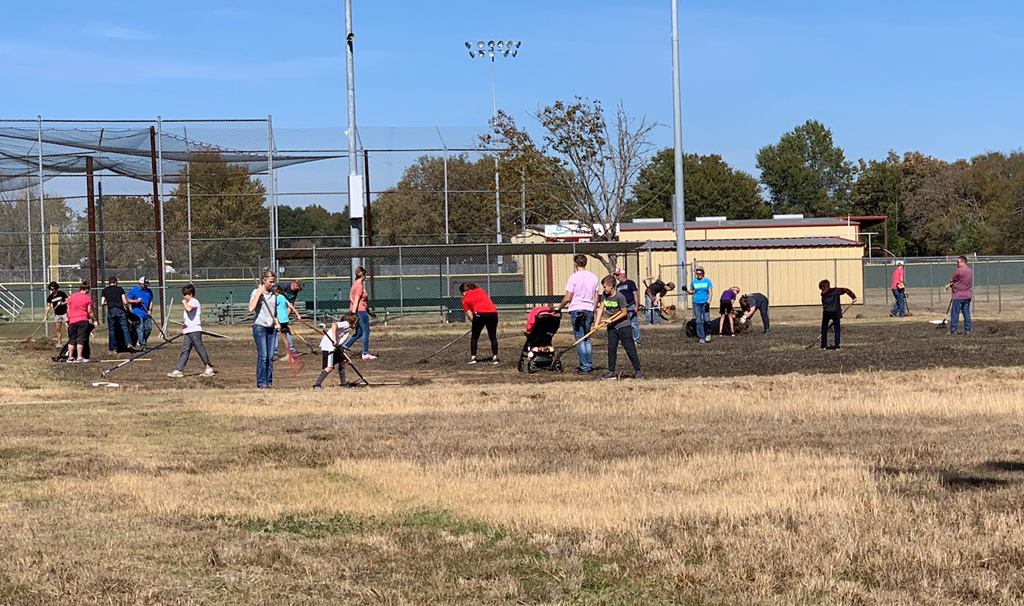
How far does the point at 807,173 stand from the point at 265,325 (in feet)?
350

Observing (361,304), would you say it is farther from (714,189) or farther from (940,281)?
(714,189)

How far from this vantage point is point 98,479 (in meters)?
9.46

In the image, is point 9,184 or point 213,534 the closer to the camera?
point 213,534

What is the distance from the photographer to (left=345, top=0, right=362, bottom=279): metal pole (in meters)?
35.3

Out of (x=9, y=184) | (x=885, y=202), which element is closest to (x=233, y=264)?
(x=9, y=184)

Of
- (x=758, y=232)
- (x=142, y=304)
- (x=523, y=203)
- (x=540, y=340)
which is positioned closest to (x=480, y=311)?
(x=540, y=340)

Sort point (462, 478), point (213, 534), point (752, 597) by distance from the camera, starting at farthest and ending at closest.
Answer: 1. point (462, 478)
2. point (213, 534)
3. point (752, 597)

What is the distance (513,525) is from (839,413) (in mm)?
6514

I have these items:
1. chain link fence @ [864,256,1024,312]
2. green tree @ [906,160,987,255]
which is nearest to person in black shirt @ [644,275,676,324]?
chain link fence @ [864,256,1024,312]

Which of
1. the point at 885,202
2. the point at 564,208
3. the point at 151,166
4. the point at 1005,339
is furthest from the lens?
the point at 885,202

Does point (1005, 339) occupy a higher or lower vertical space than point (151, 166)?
lower

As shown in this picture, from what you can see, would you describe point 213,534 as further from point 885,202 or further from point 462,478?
point 885,202

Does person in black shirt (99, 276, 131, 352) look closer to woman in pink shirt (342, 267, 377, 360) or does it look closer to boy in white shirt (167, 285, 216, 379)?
woman in pink shirt (342, 267, 377, 360)

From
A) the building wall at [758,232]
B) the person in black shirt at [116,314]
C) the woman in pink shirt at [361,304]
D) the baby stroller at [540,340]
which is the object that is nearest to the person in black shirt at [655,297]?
the woman in pink shirt at [361,304]
